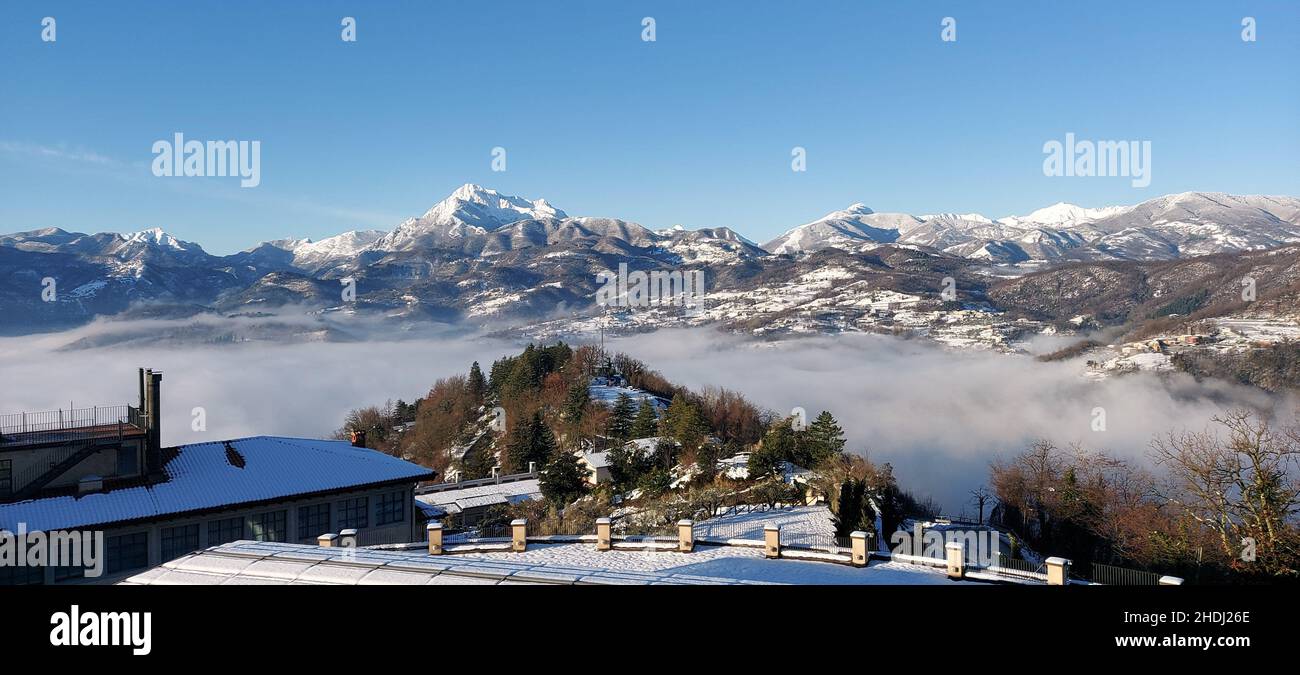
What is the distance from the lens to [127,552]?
24578 millimetres

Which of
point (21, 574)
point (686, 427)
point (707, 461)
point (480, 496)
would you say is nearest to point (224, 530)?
point (21, 574)

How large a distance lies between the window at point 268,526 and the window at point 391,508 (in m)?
3.60

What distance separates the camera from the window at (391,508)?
29875 mm

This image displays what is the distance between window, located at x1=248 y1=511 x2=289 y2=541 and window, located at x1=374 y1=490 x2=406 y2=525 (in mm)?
3599

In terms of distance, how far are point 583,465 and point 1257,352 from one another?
191 metres

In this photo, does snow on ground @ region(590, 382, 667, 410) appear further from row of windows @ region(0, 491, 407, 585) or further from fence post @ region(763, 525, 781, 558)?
fence post @ region(763, 525, 781, 558)

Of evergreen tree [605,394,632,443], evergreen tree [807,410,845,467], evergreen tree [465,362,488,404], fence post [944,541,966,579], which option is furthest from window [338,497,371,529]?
evergreen tree [465,362,488,404]

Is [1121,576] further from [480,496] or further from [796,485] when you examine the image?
[480,496]

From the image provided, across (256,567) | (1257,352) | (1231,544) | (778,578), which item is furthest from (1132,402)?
(256,567)

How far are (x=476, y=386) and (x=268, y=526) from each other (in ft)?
231

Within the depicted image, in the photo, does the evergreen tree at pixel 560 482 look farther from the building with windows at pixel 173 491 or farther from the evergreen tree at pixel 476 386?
the evergreen tree at pixel 476 386

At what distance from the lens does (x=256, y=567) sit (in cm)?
959

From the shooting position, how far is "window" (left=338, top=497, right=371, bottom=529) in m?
28.9
